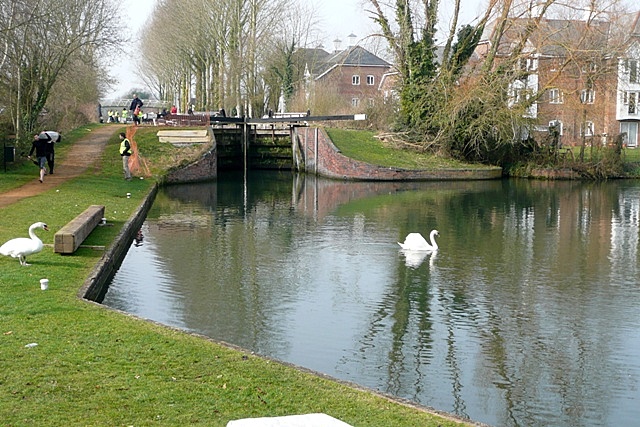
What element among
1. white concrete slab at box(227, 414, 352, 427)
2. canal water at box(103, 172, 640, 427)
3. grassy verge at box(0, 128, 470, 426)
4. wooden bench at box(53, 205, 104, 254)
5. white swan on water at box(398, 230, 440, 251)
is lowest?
canal water at box(103, 172, 640, 427)

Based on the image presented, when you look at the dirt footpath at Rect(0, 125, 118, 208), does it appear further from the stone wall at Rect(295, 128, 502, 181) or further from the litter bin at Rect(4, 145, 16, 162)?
the stone wall at Rect(295, 128, 502, 181)

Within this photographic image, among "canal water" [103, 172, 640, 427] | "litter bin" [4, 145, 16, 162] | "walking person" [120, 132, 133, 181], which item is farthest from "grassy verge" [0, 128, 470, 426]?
"litter bin" [4, 145, 16, 162]

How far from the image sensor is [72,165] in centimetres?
3303

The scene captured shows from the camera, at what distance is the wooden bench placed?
546 inches

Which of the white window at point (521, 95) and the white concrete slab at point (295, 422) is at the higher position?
the white window at point (521, 95)

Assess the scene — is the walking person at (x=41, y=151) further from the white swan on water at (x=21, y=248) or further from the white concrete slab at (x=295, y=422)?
the white concrete slab at (x=295, y=422)

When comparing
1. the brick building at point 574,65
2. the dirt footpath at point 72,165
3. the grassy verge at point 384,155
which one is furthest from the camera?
the grassy verge at point 384,155

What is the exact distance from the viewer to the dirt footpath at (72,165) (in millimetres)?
23117

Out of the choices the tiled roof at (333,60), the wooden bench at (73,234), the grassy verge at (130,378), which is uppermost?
the tiled roof at (333,60)

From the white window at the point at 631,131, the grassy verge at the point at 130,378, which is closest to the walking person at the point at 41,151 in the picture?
the grassy verge at the point at 130,378

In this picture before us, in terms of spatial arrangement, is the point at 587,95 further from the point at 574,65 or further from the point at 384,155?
the point at 384,155

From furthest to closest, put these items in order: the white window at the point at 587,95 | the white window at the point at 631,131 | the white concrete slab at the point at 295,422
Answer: the white window at the point at 631,131 → the white window at the point at 587,95 → the white concrete slab at the point at 295,422

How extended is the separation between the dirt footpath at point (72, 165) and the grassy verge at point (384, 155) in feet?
39.7

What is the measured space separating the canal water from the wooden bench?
3.27 feet
